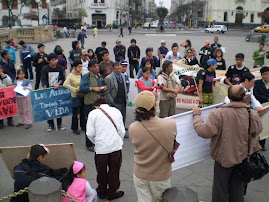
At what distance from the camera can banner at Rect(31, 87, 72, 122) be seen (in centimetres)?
703

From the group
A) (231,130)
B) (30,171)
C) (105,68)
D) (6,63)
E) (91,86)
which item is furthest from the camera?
(6,63)

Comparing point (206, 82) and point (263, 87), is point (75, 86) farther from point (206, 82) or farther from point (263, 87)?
point (263, 87)

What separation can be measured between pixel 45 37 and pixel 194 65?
A: 25606 mm

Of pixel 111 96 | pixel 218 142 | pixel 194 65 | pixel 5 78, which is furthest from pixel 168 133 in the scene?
pixel 194 65

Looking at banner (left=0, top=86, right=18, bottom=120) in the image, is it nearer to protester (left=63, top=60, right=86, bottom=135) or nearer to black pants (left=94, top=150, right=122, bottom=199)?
protester (left=63, top=60, right=86, bottom=135)

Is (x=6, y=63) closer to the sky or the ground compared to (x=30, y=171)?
closer to the sky

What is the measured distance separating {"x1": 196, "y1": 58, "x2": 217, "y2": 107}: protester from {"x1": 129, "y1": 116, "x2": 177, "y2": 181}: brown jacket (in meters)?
3.91

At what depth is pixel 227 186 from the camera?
3.84m

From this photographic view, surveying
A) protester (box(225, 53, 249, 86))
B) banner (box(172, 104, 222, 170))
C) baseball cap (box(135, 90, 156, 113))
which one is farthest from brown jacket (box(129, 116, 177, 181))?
protester (box(225, 53, 249, 86))

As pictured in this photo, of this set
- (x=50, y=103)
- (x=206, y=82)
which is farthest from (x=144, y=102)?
(x=50, y=103)

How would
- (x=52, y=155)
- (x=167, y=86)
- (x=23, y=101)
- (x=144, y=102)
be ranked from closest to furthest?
(x=144, y=102), (x=52, y=155), (x=167, y=86), (x=23, y=101)

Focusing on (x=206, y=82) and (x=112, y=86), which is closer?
(x=112, y=86)

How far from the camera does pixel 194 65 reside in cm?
961

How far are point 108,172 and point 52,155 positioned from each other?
86 cm
